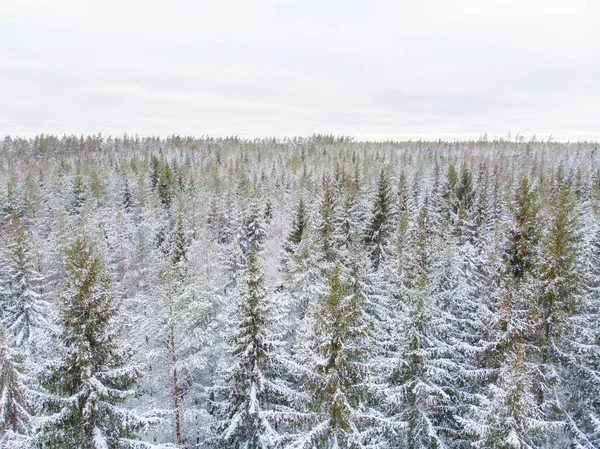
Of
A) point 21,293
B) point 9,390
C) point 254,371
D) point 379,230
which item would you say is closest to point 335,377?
point 254,371

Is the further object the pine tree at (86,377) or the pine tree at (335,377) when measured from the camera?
the pine tree at (335,377)

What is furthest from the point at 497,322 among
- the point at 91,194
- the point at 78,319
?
the point at 91,194

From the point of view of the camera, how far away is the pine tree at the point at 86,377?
34.8ft

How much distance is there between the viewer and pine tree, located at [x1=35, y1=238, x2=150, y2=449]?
10617mm

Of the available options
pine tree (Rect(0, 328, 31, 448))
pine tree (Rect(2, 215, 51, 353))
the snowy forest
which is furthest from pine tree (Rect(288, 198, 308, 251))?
pine tree (Rect(2, 215, 51, 353))

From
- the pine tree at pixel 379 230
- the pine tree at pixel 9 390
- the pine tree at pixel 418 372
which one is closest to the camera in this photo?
the pine tree at pixel 418 372

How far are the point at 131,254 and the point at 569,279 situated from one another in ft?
129

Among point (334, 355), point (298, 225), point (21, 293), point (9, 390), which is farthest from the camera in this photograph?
point (298, 225)

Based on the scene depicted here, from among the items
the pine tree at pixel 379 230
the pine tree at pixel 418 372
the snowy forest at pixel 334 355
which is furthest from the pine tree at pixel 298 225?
the pine tree at pixel 418 372

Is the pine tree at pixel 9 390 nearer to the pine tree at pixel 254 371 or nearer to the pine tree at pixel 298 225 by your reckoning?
the pine tree at pixel 254 371

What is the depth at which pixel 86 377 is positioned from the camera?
10.6 m

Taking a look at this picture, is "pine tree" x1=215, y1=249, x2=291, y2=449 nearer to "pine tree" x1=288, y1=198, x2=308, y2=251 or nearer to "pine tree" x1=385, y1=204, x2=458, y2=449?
"pine tree" x1=385, y1=204, x2=458, y2=449

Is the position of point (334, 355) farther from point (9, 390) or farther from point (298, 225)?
point (298, 225)

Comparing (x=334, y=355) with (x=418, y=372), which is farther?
(x=418, y=372)
